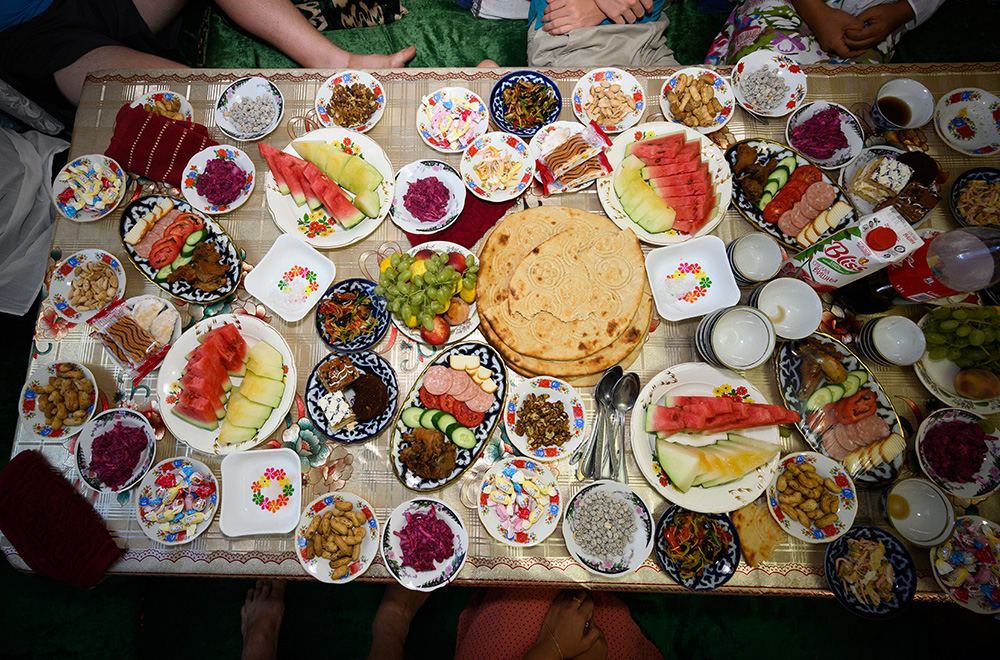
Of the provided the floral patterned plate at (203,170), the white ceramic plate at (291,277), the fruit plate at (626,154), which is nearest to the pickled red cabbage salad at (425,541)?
the white ceramic plate at (291,277)

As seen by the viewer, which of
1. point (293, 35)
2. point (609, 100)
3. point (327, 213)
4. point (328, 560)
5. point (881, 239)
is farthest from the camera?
point (293, 35)

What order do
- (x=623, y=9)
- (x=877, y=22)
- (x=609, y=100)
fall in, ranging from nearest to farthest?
(x=609, y=100) < (x=877, y=22) < (x=623, y=9)

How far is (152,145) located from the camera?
243cm

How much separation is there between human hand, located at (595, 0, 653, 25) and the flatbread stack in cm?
165

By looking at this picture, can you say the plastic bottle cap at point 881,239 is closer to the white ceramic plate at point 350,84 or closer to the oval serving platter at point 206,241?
the white ceramic plate at point 350,84

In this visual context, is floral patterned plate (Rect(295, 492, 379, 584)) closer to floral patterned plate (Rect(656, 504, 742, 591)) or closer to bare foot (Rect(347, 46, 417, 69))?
floral patterned plate (Rect(656, 504, 742, 591))

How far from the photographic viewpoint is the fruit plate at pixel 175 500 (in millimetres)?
2041

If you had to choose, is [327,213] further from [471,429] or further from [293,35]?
[293,35]

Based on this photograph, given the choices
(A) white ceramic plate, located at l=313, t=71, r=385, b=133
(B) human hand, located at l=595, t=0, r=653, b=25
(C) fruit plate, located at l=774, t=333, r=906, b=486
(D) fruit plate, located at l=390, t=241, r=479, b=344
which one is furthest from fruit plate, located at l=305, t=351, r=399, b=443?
(B) human hand, located at l=595, t=0, r=653, b=25

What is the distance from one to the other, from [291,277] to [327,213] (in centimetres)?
39

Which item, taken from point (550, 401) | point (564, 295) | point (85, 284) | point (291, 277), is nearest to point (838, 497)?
point (550, 401)

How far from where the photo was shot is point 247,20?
3221 millimetres

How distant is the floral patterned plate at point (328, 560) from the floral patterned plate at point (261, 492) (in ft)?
0.25

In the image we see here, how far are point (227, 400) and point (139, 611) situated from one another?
1926 millimetres
